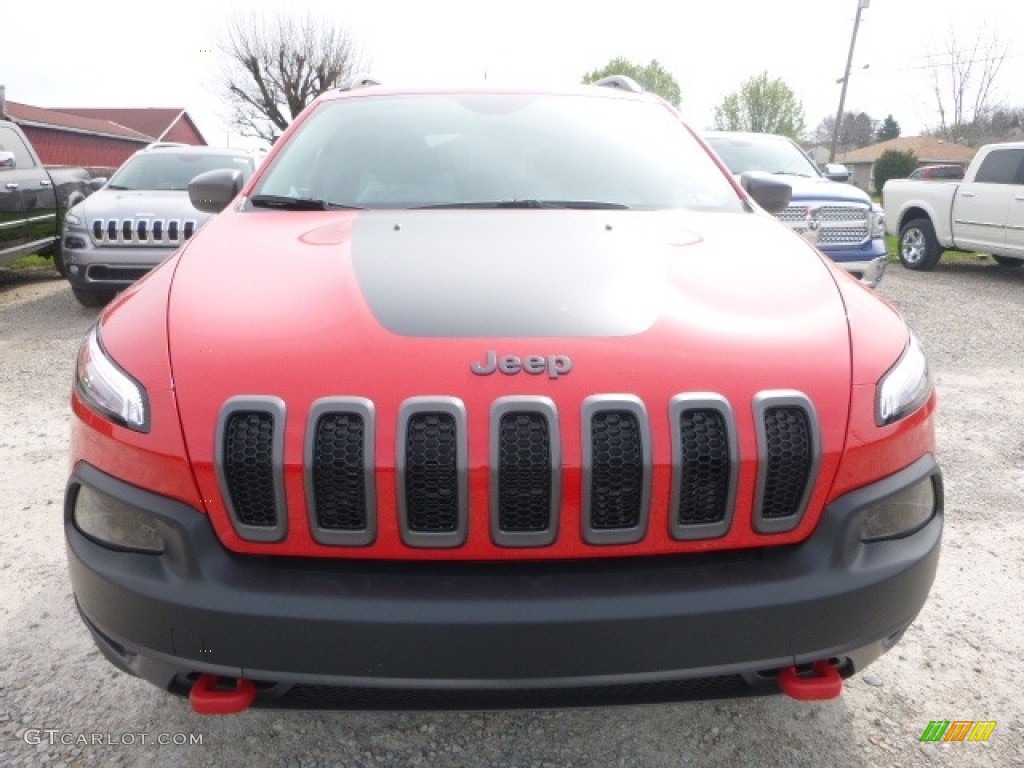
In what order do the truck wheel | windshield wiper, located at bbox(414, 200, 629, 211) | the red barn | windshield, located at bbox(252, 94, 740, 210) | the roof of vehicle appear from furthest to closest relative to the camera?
→ the red barn
the truck wheel
the roof of vehicle
windshield, located at bbox(252, 94, 740, 210)
windshield wiper, located at bbox(414, 200, 629, 211)

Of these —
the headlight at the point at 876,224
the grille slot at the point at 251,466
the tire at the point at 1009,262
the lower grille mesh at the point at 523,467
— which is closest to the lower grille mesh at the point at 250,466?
the grille slot at the point at 251,466

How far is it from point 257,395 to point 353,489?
A: 25 cm

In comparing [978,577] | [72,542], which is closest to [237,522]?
[72,542]

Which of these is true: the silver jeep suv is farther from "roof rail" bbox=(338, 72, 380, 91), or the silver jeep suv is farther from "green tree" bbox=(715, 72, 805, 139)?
"green tree" bbox=(715, 72, 805, 139)

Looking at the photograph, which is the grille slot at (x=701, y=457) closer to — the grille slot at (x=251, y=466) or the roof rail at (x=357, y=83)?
the grille slot at (x=251, y=466)

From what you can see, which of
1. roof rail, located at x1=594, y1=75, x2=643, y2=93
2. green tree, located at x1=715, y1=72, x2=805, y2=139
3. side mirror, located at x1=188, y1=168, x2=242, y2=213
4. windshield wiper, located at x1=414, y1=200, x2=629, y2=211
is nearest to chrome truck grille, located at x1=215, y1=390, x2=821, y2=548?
windshield wiper, located at x1=414, y1=200, x2=629, y2=211

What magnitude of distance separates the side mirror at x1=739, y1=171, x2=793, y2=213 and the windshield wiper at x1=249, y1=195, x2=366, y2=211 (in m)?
1.49

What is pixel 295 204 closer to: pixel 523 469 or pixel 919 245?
pixel 523 469

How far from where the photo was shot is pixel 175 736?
2.14m

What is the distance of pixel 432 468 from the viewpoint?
4.96 ft

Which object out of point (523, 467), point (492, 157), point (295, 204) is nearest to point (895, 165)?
point (492, 157)

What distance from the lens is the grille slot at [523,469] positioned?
4.98 feet

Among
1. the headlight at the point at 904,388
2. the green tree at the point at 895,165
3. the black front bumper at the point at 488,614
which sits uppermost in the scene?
the headlight at the point at 904,388

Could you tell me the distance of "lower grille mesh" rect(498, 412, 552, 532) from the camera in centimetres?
152
